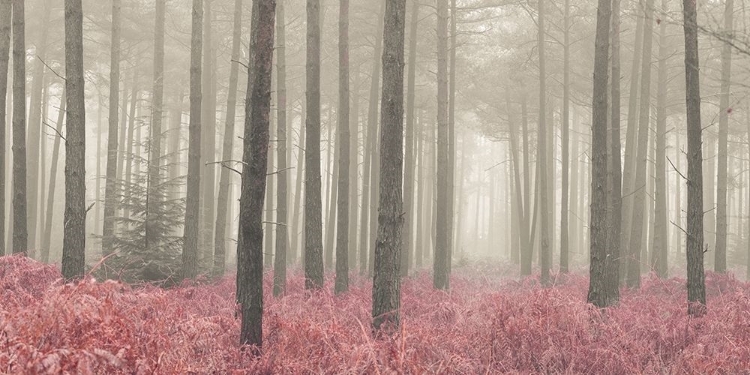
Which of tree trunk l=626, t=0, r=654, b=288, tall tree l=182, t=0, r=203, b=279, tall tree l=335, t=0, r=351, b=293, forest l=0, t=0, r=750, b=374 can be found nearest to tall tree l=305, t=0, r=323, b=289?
forest l=0, t=0, r=750, b=374

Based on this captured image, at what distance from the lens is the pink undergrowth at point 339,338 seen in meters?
5.04

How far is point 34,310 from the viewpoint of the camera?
532cm

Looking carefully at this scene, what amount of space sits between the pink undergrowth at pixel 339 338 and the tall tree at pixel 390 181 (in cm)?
61

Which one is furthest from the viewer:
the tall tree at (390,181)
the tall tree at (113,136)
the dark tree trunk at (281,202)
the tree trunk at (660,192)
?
the tree trunk at (660,192)

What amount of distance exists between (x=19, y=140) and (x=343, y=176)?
653cm

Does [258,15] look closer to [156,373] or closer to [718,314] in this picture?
[156,373]

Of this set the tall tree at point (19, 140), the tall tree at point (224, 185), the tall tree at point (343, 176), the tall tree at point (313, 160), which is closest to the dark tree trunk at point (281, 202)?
the tall tree at point (313, 160)

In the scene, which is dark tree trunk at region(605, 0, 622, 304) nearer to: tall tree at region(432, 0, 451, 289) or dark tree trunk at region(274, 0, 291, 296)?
tall tree at region(432, 0, 451, 289)

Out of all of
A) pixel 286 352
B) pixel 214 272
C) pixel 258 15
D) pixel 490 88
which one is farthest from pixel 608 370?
pixel 490 88

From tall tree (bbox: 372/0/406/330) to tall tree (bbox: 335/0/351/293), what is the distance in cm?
448

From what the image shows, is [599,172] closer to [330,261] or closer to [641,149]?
[641,149]

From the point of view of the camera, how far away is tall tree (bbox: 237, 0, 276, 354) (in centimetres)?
681

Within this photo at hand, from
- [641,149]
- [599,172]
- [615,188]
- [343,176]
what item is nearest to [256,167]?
[599,172]

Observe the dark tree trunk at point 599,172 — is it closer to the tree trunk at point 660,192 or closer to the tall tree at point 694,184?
the tall tree at point 694,184
